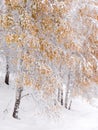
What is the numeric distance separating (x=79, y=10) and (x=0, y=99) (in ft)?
18.9

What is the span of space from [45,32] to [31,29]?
1284 mm

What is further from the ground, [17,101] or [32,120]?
[17,101]

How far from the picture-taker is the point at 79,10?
53.3 ft

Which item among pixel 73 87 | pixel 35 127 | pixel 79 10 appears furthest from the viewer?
pixel 73 87

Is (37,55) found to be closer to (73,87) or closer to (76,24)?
(76,24)

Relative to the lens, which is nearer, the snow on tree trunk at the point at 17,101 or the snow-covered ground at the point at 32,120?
the snow on tree trunk at the point at 17,101

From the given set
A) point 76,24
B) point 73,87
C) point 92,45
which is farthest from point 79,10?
point 73,87

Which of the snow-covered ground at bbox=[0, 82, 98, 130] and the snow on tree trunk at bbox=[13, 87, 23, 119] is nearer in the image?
the snow on tree trunk at bbox=[13, 87, 23, 119]

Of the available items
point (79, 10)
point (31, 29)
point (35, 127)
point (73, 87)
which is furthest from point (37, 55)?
point (73, 87)

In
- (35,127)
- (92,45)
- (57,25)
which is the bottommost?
(35,127)

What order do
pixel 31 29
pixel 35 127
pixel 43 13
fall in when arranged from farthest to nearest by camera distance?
pixel 35 127, pixel 43 13, pixel 31 29

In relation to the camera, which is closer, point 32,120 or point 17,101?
point 17,101

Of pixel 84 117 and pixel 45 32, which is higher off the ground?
pixel 45 32

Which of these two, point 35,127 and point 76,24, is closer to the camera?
point 35,127
